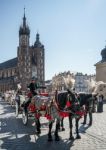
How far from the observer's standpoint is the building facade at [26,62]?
4855 inches

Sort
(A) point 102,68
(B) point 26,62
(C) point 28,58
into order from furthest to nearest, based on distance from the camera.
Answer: (C) point 28,58 → (B) point 26,62 → (A) point 102,68

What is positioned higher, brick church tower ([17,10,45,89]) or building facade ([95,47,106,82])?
brick church tower ([17,10,45,89])

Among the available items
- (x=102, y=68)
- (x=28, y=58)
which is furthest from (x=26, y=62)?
(x=102, y=68)

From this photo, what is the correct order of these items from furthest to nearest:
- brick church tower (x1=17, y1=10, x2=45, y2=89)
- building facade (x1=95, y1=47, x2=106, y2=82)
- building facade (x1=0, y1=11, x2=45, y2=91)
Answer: building facade (x1=0, y1=11, x2=45, y2=91) < brick church tower (x1=17, y1=10, x2=45, y2=89) < building facade (x1=95, y1=47, x2=106, y2=82)

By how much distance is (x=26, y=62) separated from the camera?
124 meters

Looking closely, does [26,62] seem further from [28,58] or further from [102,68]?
[102,68]

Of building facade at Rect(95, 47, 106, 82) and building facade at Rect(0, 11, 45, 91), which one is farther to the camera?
building facade at Rect(0, 11, 45, 91)

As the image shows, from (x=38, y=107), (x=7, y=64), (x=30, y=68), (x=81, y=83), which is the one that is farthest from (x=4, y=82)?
(x=38, y=107)

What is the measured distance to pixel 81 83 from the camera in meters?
137

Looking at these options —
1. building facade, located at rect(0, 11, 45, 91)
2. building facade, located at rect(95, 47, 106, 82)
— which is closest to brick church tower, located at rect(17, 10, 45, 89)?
building facade, located at rect(0, 11, 45, 91)

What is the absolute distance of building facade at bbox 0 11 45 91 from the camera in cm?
12331

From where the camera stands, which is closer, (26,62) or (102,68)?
(102,68)

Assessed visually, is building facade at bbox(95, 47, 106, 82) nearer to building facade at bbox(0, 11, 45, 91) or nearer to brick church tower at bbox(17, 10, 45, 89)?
building facade at bbox(0, 11, 45, 91)

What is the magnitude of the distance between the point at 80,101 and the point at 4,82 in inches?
5197
